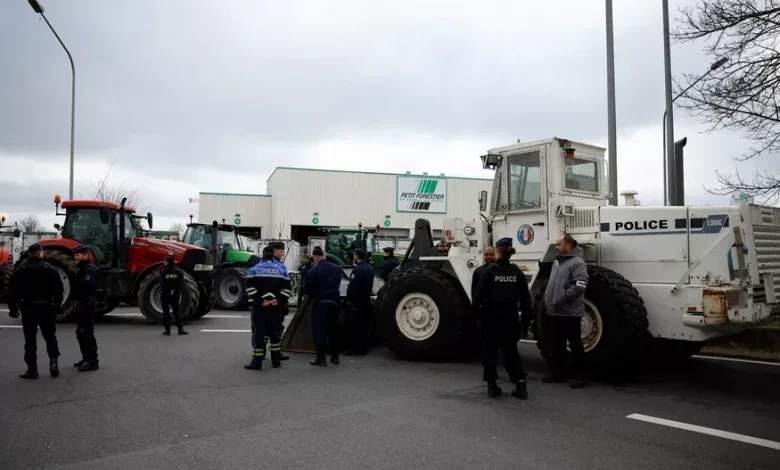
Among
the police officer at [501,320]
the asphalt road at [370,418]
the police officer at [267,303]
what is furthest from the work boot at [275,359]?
the police officer at [501,320]

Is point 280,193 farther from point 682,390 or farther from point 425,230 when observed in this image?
point 682,390

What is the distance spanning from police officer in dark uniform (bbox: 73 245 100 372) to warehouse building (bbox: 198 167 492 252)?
3304cm

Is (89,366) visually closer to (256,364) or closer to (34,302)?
(34,302)

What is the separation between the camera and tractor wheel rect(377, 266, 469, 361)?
8727mm

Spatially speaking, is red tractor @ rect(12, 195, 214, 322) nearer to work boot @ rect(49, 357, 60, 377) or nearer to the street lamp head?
work boot @ rect(49, 357, 60, 377)

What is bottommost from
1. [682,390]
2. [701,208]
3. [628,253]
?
[682,390]

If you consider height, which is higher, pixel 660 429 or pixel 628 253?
pixel 628 253

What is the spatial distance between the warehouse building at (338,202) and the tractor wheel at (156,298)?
2783cm

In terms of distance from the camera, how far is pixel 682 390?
7375 millimetres

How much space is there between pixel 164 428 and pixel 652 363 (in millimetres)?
6829

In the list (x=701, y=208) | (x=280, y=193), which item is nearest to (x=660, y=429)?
(x=701, y=208)

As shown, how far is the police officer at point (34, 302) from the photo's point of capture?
Result: 7875 millimetres

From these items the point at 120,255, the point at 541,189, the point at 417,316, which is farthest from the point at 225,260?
the point at 541,189

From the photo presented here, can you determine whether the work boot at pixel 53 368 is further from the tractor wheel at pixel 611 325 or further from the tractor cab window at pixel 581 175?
the tractor cab window at pixel 581 175
